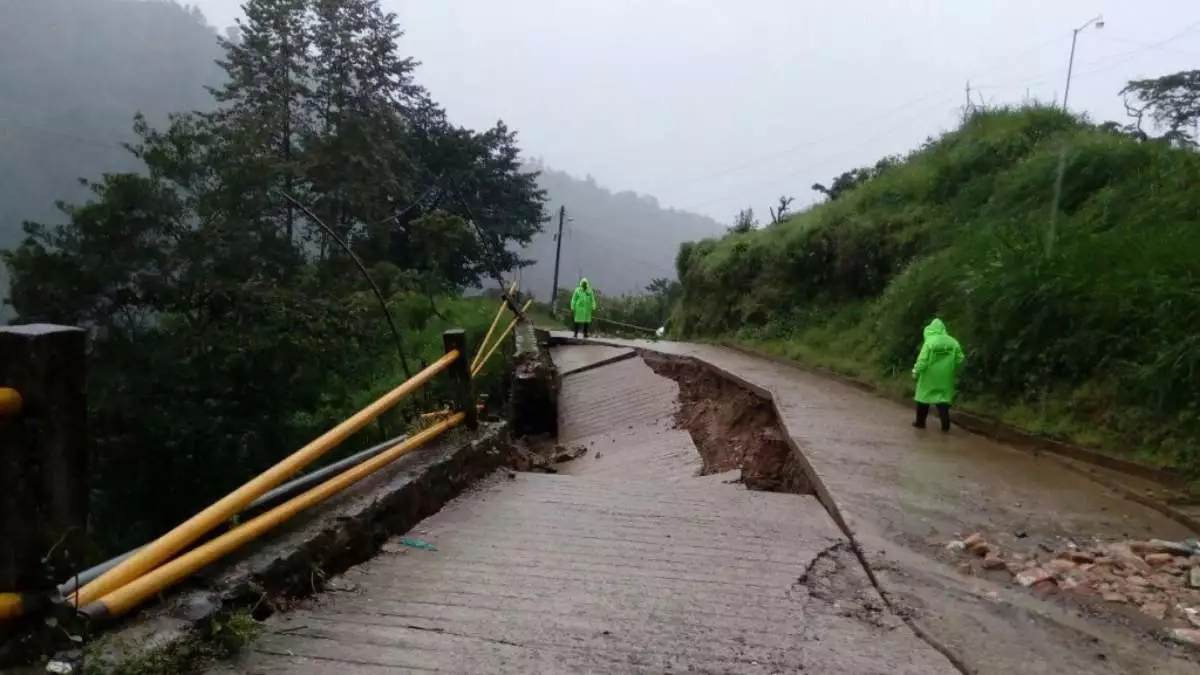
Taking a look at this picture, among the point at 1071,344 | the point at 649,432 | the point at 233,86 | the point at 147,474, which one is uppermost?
the point at 233,86

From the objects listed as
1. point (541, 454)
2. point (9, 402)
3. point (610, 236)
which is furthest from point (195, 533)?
point (610, 236)

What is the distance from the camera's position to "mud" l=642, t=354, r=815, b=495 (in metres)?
8.15

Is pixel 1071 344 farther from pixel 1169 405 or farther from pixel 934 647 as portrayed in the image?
pixel 934 647

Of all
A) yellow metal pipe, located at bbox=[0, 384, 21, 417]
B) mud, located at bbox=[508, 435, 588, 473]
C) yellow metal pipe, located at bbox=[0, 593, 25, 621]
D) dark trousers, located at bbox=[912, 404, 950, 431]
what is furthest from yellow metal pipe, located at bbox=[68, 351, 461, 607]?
dark trousers, located at bbox=[912, 404, 950, 431]

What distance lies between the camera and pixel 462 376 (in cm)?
618

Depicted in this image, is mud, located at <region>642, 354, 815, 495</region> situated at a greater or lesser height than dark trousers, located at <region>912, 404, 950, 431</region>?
lesser

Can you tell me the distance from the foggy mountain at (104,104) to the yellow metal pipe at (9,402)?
18.9 metres

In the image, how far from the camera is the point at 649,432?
12.0m

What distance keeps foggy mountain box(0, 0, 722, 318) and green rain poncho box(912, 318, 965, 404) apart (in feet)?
58.8

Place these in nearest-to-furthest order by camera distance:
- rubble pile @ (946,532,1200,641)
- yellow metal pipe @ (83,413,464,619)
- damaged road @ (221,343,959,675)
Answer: yellow metal pipe @ (83,413,464,619)
damaged road @ (221,343,959,675)
rubble pile @ (946,532,1200,641)

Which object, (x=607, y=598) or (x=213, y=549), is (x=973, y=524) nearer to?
(x=607, y=598)

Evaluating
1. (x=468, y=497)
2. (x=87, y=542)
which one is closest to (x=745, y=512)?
(x=468, y=497)

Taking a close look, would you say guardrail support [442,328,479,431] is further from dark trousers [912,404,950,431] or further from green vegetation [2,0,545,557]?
dark trousers [912,404,950,431]

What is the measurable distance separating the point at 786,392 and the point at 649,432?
76.1 inches
